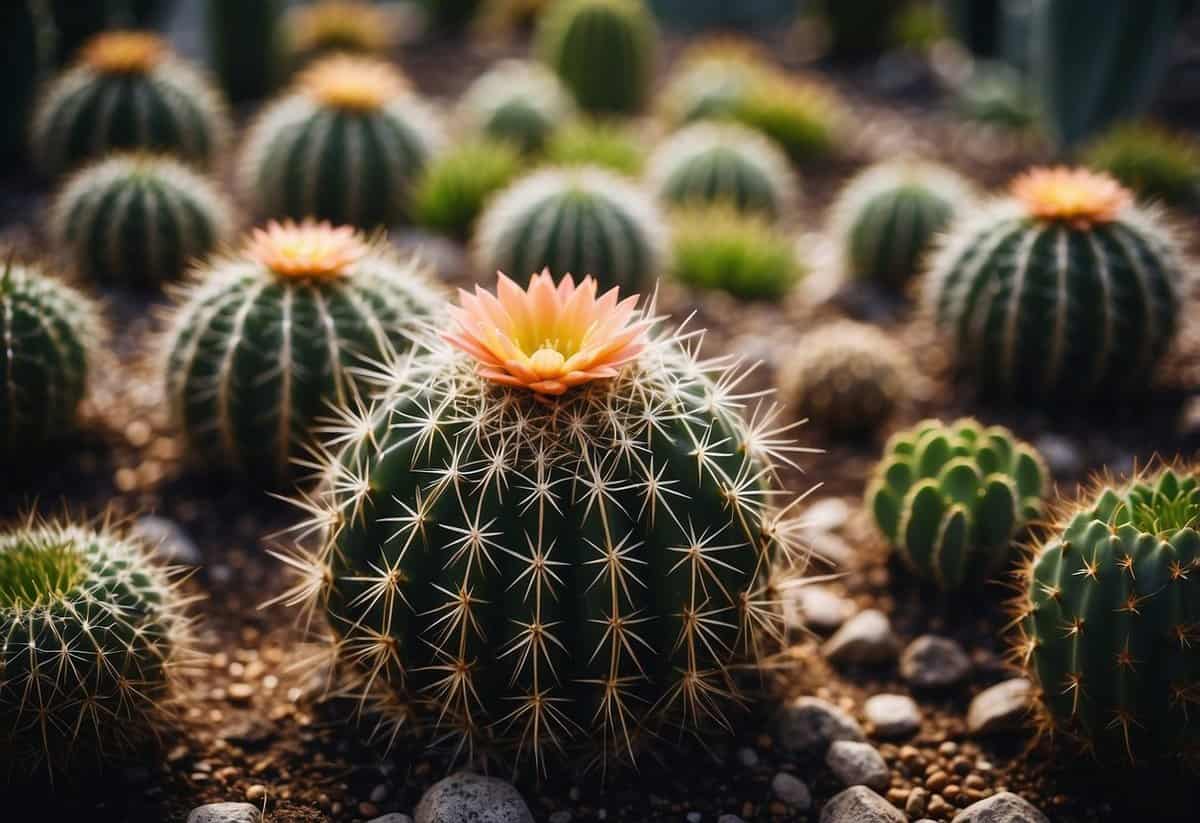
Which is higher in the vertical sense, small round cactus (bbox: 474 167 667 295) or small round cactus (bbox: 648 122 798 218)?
small round cactus (bbox: 648 122 798 218)

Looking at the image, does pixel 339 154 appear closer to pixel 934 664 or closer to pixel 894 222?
pixel 894 222

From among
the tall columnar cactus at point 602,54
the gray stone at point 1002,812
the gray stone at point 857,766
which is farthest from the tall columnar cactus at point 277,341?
the tall columnar cactus at point 602,54

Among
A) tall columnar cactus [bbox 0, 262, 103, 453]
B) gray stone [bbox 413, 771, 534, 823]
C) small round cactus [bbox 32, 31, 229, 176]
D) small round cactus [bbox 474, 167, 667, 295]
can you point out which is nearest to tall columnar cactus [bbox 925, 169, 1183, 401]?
small round cactus [bbox 474, 167, 667, 295]

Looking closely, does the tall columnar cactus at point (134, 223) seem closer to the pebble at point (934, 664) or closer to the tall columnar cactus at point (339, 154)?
the tall columnar cactus at point (339, 154)

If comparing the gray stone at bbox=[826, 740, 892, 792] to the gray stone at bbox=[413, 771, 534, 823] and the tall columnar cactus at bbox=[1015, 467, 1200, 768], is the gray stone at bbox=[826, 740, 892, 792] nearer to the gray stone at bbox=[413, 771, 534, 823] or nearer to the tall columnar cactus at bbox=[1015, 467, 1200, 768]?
the tall columnar cactus at bbox=[1015, 467, 1200, 768]

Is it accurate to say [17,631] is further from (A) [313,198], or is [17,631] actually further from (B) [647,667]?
(A) [313,198]

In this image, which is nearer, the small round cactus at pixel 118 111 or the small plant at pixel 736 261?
the small plant at pixel 736 261
